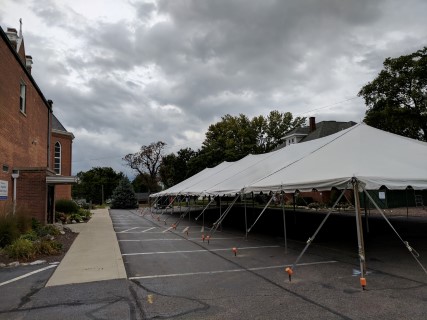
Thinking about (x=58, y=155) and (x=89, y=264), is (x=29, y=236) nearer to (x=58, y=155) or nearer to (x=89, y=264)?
(x=89, y=264)

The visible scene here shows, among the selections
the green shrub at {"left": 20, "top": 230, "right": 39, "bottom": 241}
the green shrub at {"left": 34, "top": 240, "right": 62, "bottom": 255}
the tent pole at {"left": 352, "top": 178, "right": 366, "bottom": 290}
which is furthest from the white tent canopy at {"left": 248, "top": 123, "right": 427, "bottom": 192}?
the green shrub at {"left": 20, "top": 230, "right": 39, "bottom": 241}

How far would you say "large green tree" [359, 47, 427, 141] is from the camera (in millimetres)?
27656

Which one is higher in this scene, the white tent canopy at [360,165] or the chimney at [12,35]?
the chimney at [12,35]

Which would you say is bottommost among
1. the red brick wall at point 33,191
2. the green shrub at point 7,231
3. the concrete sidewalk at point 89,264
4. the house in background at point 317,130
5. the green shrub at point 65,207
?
the concrete sidewalk at point 89,264

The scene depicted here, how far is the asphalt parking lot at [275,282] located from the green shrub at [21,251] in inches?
92.6

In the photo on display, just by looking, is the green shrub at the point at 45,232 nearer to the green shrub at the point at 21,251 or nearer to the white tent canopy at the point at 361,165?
the green shrub at the point at 21,251

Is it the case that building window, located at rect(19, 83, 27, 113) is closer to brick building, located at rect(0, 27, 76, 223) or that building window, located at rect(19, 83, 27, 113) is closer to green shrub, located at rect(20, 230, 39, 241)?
brick building, located at rect(0, 27, 76, 223)

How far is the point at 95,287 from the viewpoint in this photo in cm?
679

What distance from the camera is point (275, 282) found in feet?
22.7

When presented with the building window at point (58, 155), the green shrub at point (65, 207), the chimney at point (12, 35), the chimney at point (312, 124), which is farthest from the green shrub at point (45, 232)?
the chimney at point (312, 124)

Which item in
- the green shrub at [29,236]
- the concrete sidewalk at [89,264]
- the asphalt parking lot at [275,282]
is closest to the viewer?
the asphalt parking lot at [275,282]

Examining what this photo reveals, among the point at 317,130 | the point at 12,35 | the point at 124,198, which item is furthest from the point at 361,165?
the point at 124,198

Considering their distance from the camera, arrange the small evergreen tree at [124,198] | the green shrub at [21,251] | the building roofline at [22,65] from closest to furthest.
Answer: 1. the green shrub at [21,251]
2. the building roofline at [22,65]
3. the small evergreen tree at [124,198]

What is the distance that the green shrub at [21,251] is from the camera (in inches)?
377
